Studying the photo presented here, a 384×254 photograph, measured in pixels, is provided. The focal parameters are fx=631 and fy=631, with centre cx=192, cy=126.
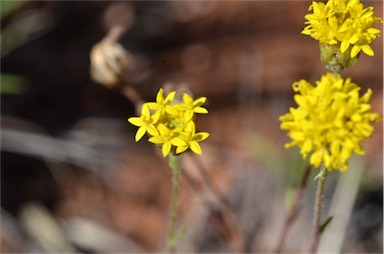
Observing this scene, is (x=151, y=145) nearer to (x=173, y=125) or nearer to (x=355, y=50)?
(x=173, y=125)

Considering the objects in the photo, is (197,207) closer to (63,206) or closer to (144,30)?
(63,206)

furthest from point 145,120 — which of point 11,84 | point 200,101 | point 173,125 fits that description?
point 11,84

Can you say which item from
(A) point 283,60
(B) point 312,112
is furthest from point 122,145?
(B) point 312,112

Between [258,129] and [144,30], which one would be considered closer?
[258,129]

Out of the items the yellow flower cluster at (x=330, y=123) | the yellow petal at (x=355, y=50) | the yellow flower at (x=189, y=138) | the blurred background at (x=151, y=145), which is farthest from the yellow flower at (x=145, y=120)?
the blurred background at (x=151, y=145)

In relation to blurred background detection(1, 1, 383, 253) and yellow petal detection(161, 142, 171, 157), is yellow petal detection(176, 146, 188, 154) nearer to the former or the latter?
yellow petal detection(161, 142, 171, 157)

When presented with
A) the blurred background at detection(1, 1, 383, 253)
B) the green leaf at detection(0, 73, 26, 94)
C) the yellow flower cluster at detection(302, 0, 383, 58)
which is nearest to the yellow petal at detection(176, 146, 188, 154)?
the yellow flower cluster at detection(302, 0, 383, 58)

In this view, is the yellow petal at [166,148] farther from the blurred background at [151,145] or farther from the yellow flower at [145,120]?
the blurred background at [151,145]
